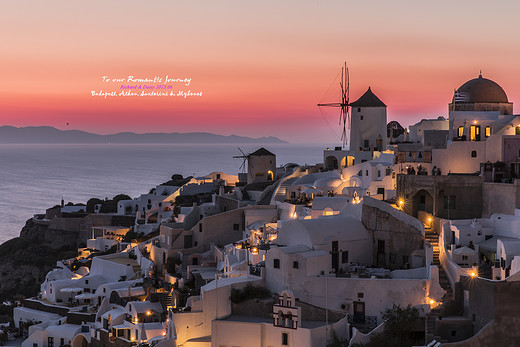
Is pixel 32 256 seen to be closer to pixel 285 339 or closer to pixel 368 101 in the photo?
pixel 368 101

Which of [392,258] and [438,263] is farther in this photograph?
[392,258]

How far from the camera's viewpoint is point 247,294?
29344 mm

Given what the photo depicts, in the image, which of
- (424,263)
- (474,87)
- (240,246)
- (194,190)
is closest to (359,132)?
(474,87)

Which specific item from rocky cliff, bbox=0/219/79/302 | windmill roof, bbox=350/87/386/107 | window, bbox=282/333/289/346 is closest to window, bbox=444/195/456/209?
window, bbox=282/333/289/346

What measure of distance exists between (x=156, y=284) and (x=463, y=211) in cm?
1556

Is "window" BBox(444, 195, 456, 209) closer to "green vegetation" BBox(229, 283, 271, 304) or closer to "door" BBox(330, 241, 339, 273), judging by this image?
"door" BBox(330, 241, 339, 273)

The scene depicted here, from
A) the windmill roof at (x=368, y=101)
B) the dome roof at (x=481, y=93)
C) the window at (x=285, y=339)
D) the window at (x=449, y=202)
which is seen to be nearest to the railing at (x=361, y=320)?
the window at (x=285, y=339)

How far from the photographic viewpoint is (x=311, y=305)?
91.6ft

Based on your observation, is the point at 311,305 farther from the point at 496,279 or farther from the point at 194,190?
the point at 194,190

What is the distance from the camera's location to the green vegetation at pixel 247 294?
29.2 m

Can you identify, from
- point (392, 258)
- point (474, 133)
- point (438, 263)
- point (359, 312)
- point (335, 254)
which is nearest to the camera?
point (359, 312)

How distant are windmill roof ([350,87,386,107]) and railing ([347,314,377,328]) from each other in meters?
25.8

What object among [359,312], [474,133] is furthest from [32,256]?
[359,312]

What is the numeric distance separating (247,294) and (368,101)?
25145 millimetres
